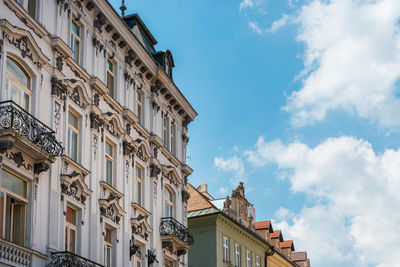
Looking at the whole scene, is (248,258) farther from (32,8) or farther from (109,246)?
(32,8)

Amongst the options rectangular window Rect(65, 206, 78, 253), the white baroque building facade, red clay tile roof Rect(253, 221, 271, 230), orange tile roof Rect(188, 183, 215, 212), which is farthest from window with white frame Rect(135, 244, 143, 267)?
red clay tile roof Rect(253, 221, 271, 230)

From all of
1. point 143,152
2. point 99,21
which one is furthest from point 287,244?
point 99,21

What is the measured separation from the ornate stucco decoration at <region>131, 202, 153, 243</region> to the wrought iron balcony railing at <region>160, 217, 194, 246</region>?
1581 millimetres

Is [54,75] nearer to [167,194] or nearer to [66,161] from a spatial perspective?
[66,161]

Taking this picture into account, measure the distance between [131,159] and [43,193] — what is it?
8145mm

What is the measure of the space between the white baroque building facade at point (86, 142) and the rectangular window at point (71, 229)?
0.04 metres

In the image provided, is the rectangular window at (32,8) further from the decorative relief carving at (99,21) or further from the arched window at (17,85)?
the decorative relief carving at (99,21)

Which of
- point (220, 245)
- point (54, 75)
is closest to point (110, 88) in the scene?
point (54, 75)

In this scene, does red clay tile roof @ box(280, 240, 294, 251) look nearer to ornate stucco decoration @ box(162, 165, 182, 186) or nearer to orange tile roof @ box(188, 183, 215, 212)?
orange tile roof @ box(188, 183, 215, 212)

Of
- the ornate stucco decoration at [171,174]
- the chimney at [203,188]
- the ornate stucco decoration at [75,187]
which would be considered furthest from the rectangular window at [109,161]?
the chimney at [203,188]

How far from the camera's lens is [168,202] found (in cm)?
3481

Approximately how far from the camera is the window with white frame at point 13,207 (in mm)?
20656

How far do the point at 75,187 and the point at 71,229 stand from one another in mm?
1463

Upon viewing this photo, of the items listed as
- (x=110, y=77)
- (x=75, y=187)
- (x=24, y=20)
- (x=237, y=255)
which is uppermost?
(x=110, y=77)
